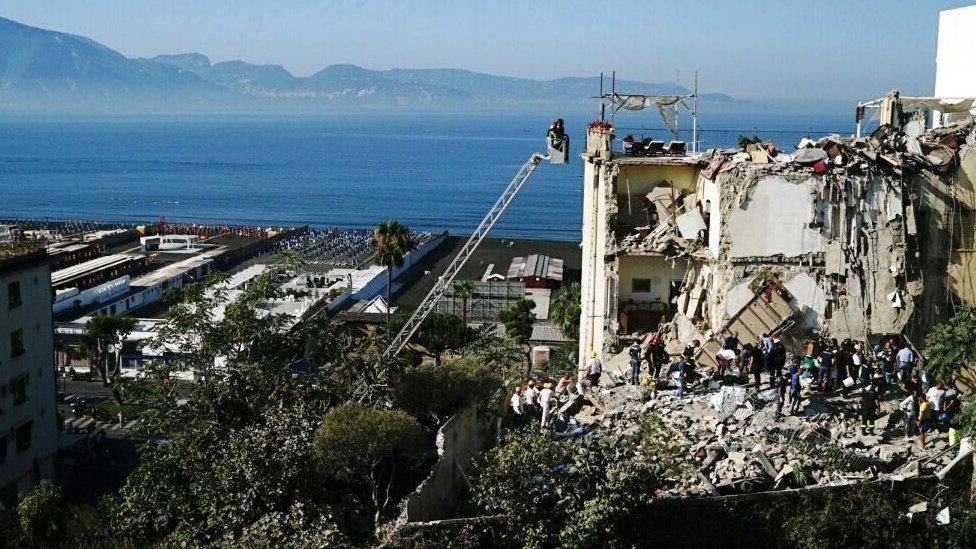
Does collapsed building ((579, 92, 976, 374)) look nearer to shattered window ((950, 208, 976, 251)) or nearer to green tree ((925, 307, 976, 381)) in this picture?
shattered window ((950, 208, 976, 251))

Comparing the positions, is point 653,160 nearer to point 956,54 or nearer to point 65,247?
point 956,54

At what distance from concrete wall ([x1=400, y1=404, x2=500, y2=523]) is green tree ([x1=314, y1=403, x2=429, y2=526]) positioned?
56 centimetres

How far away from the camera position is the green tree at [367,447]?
17.2 meters

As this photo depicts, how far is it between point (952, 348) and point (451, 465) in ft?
32.0

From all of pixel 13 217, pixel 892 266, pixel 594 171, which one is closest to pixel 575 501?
pixel 892 266

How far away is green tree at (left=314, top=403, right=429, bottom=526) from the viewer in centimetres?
1716

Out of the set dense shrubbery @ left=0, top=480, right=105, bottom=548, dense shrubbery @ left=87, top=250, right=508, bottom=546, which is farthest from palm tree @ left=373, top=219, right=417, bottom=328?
dense shrubbery @ left=0, top=480, right=105, bottom=548

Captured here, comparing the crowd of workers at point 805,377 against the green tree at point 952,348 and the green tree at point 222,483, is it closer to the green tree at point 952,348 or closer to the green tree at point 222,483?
the green tree at point 952,348

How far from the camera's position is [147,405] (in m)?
19.8

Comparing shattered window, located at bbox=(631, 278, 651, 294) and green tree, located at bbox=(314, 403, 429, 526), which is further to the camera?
shattered window, located at bbox=(631, 278, 651, 294)

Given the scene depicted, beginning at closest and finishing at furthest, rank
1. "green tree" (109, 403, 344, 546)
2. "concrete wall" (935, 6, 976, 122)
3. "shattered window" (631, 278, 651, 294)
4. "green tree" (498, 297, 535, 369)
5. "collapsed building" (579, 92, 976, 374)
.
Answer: "green tree" (109, 403, 344, 546) < "collapsed building" (579, 92, 976, 374) < "shattered window" (631, 278, 651, 294) < "concrete wall" (935, 6, 976, 122) < "green tree" (498, 297, 535, 369)

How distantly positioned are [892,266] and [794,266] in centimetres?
197

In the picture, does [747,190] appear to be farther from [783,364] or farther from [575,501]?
[575,501]

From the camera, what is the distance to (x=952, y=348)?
67.4 feet
